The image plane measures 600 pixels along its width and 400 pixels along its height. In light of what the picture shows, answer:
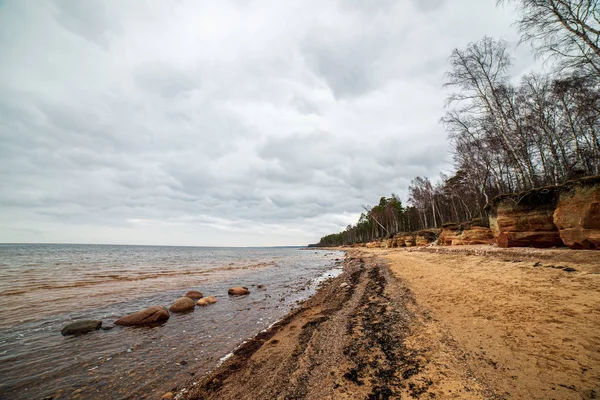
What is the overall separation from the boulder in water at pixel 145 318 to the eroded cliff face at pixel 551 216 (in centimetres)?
1843

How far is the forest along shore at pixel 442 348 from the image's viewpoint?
3.17 m

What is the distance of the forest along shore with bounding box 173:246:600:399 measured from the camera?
10.4 feet

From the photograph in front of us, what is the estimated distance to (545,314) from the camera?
4965 mm

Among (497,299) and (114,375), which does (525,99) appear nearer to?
(497,299)

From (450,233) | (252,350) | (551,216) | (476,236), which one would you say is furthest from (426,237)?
(252,350)

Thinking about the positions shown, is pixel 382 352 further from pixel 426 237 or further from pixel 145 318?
pixel 426 237

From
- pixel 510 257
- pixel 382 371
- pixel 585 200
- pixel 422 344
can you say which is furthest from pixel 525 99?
pixel 382 371

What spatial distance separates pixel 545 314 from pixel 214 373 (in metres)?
7.73

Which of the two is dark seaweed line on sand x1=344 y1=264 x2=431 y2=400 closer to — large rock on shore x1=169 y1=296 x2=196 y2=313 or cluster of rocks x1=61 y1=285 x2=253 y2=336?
cluster of rocks x1=61 y1=285 x2=253 y2=336

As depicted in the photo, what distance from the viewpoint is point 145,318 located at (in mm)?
8367

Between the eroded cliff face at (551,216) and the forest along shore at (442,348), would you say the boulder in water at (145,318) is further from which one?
the eroded cliff face at (551,216)

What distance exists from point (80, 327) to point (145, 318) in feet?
6.13

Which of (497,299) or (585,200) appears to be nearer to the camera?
(497,299)

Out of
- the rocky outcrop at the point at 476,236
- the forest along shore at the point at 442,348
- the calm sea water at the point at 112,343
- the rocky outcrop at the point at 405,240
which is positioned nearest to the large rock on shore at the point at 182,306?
the calm sea water at the point at 112,343
